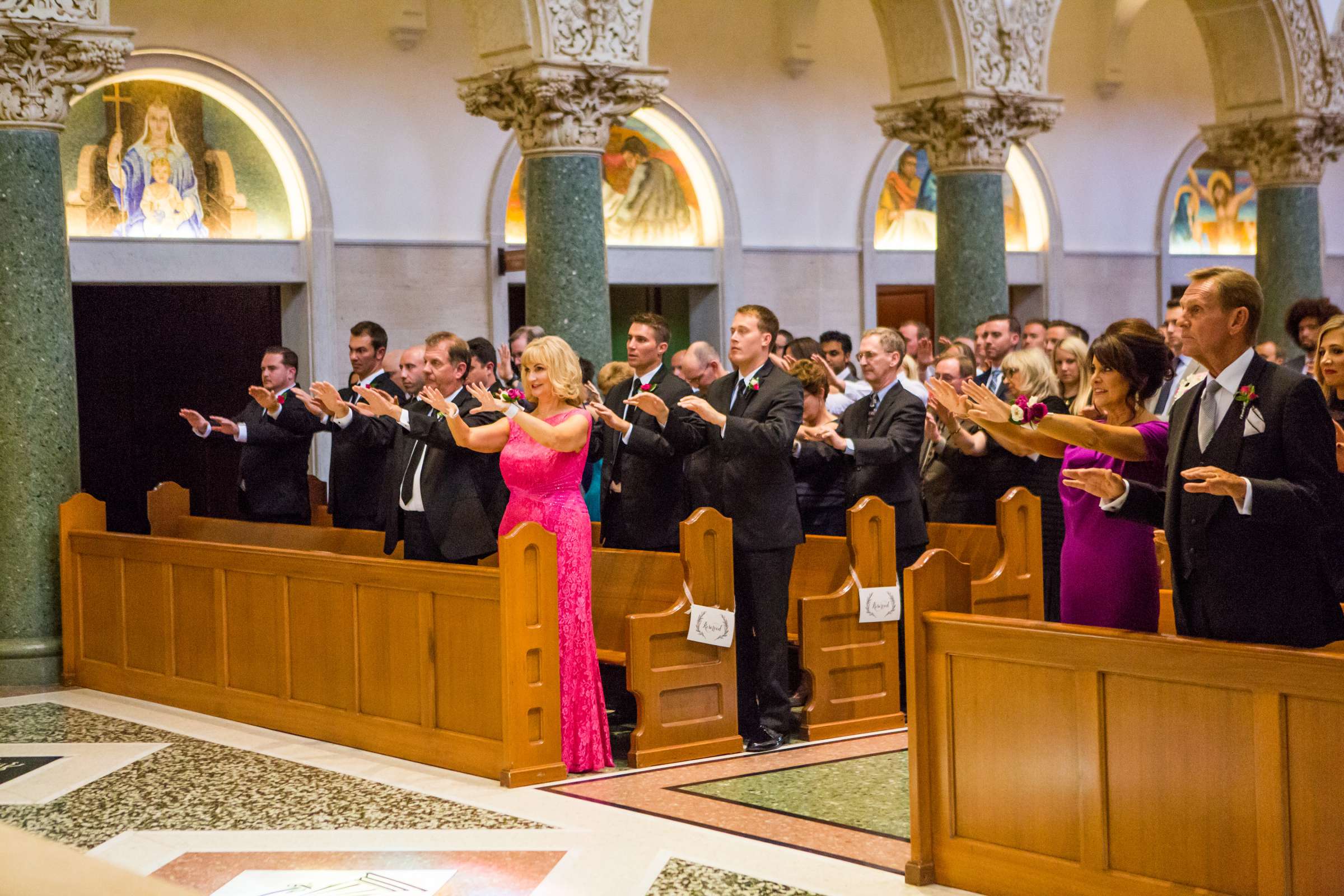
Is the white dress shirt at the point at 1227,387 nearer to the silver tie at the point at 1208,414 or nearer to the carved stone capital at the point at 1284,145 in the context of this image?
the silver tie at the point at 1208,414

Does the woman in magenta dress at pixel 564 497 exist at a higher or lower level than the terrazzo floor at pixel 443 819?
higher

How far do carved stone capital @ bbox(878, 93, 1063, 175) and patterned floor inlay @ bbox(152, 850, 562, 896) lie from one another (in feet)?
23.4

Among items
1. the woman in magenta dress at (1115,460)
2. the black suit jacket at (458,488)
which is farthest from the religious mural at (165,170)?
the woman in magenta dress at (1115,460)

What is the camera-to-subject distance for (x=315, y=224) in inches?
455

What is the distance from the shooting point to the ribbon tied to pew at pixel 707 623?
6.23 m

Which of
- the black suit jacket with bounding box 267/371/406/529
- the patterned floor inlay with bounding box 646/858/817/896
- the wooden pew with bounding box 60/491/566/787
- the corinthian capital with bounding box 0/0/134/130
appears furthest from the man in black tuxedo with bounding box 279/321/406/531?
the patterned floor inlay with bounding box 646/858/817/896

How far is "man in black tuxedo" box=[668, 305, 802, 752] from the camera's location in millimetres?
6270

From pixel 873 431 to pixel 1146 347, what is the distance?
2558 millimetres

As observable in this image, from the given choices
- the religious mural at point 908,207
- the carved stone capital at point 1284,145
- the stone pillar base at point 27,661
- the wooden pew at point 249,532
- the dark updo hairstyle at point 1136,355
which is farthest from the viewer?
the religious mural at point 908,207

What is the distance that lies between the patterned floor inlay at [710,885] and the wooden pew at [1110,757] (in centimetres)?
41

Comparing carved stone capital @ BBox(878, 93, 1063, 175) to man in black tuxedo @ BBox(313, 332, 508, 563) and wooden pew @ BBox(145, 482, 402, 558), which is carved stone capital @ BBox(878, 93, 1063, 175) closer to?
wooden pew @ BBox(145, 482, 402, 558)

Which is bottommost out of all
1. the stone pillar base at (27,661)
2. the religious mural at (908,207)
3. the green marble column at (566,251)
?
the stone pillar base at (27,661)

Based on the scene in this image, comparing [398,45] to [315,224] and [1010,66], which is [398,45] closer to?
[315,224]

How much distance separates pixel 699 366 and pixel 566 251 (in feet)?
5.27
